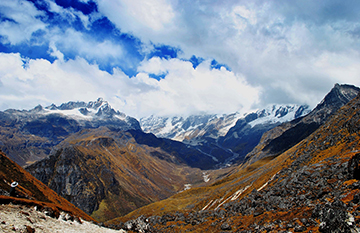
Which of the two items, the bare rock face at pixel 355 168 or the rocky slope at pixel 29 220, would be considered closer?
the rocky slope at pixel 29 220

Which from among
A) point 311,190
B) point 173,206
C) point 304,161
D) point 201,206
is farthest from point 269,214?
point 173,206

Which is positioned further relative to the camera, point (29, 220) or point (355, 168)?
point (355, 168)

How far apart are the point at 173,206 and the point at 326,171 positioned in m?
145

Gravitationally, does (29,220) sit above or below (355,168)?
below

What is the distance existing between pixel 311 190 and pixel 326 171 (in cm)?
1030

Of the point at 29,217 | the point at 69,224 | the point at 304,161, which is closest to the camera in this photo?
the point at 29,217

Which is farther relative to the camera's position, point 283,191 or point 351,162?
point 283,191

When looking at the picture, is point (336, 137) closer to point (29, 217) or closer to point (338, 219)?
point (338, 219)

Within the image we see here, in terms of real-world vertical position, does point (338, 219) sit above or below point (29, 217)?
below

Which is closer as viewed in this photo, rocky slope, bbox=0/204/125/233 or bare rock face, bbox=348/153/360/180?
rocky slope, bbox=0/204/125/233

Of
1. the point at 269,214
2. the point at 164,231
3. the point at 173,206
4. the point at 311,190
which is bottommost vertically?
the point at 173,206

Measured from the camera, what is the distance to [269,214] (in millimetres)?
46531

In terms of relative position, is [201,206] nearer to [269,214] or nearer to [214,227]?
[214,227]

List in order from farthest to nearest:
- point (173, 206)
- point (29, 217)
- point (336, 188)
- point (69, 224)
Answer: point (173, 206) < point (336, 188) < point (69, 224) < point (29, 217)
